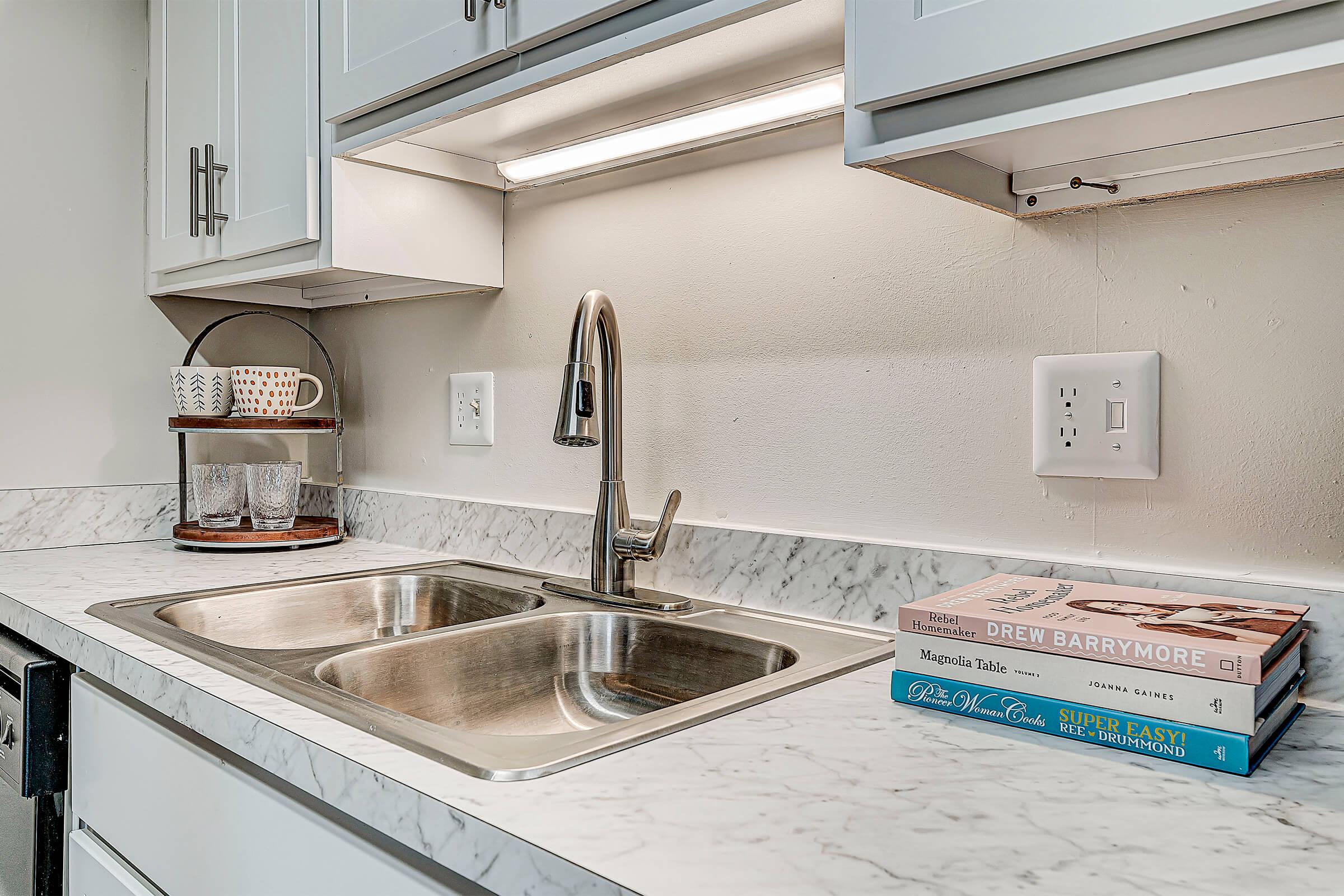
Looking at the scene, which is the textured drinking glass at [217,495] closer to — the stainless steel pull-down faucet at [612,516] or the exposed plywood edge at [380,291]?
the exposed plywood edge at [380,291]

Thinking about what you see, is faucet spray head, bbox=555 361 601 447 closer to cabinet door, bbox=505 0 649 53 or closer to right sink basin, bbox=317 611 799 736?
right sink basin, bbox=317 611 799 736

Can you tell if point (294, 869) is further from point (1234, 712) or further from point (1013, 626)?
point (1234, 712)

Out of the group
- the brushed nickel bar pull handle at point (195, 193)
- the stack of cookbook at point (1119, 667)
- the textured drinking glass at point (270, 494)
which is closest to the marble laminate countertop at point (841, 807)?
the stack of cookbook at point (1119, 667)

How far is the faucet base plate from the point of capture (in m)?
1.19

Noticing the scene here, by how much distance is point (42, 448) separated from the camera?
171cm

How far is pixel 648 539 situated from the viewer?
1.22 metres

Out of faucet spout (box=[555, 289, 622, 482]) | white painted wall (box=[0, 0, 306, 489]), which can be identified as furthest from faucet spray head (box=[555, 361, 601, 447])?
white painted wall (box=[0, 0, 306, 489])

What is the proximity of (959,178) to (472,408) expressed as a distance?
988 millimetres

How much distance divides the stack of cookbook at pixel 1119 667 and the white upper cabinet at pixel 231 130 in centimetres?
108

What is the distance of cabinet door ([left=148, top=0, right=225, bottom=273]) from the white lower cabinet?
875 mm

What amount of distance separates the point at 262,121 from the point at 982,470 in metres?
1.20

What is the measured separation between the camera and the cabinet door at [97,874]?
3.19 feet

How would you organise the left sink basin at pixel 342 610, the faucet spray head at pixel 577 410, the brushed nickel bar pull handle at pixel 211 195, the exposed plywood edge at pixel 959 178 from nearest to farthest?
1. the exposed plywood edge at pixel 959 178
2. the faucet spray head at pixel 577 410
3. the left sink basin at pixel 342 610
4. the brushed nickel bar pull handle at pixel 211 195

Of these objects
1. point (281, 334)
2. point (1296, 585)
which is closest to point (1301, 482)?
point (1296, 585)
